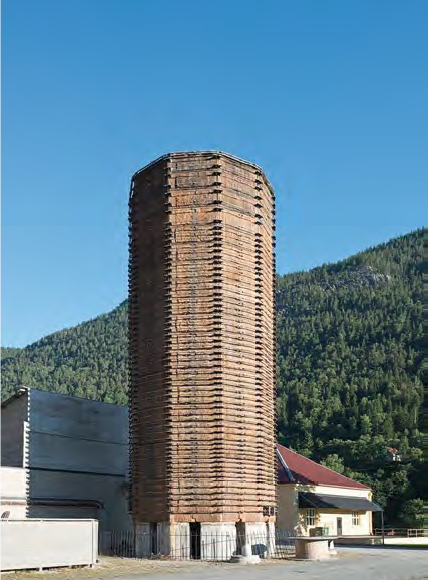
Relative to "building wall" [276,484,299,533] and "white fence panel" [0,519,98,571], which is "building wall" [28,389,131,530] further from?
"building wall" [276,484,299,533]

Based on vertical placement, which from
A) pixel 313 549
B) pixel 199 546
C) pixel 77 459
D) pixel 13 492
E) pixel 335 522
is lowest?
pixel 335 522

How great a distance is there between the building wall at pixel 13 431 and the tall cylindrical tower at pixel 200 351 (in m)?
7.61

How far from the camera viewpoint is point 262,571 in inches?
1355

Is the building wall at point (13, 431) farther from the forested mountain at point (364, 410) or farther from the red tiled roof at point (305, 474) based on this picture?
the forested mountain at point (364, 410)

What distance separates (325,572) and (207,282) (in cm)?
1622

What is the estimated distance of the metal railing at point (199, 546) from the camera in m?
40.6

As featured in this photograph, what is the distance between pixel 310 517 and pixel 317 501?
1379 mm

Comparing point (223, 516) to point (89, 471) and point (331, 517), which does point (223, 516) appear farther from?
point (331, 517)

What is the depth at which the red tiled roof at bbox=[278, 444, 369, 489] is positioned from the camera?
60062 millimetres

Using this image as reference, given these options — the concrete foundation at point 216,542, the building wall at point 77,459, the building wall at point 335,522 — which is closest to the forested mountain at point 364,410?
the building wall at point 335,522

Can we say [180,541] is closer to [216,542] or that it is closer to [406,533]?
[216,542]

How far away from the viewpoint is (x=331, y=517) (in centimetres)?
6328

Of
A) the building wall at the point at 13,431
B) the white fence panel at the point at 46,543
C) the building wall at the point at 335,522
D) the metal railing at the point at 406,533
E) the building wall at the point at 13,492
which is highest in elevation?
the building wall at the point at 13,431

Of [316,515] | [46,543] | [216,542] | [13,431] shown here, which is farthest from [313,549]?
[316,515]
